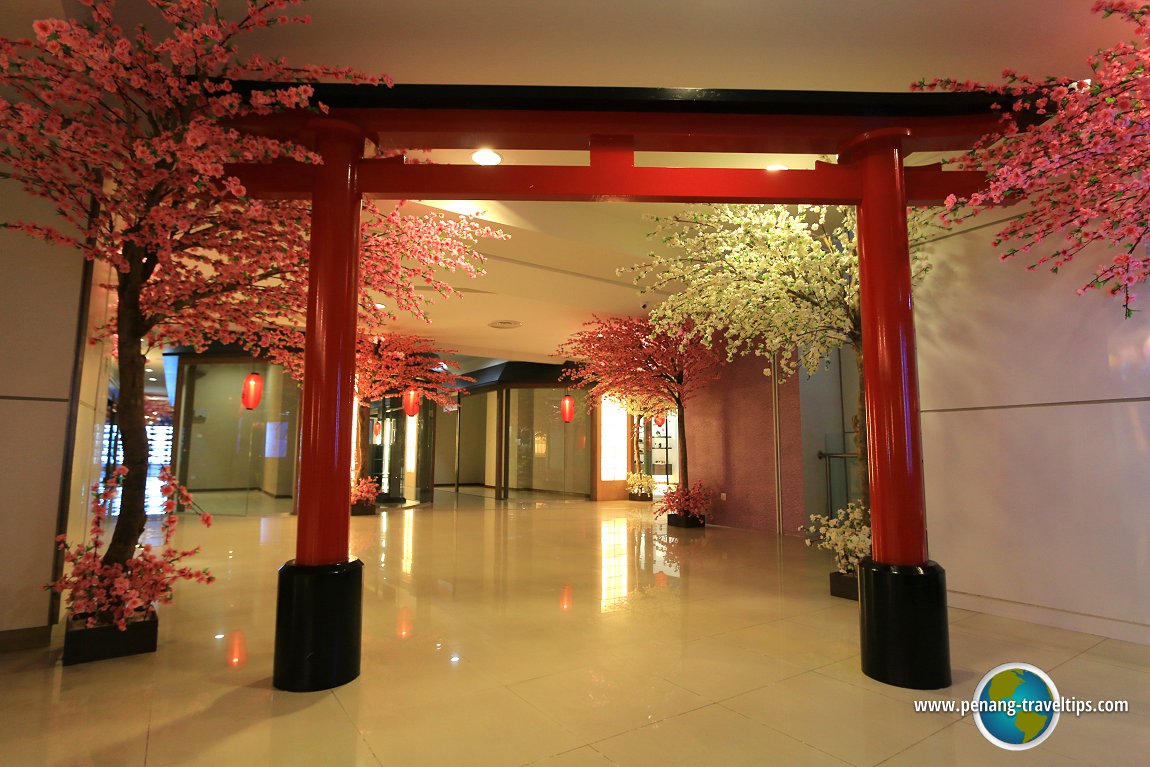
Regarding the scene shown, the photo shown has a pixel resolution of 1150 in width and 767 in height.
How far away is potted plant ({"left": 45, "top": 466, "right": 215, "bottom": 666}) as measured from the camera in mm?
2758

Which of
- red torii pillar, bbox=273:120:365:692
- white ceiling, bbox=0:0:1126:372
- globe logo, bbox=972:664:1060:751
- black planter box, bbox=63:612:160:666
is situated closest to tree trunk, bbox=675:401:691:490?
white ceiling, bbox=0:0:1126:372

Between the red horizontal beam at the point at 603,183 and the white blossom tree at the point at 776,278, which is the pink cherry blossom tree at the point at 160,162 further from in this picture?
the white blossom tree at the point at 776,278

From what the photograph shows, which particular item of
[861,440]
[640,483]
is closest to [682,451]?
[640,483]

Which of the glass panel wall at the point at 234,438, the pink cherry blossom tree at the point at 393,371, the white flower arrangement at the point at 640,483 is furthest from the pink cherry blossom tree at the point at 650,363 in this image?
the glass panel wall at the point at 234,438

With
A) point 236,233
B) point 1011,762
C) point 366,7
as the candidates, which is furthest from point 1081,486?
point 236,233

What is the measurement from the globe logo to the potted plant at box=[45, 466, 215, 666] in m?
3.38

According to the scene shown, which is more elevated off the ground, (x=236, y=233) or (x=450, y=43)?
(x=450, y=43)

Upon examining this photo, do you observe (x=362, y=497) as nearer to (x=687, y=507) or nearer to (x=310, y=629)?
(x=687, y=507)

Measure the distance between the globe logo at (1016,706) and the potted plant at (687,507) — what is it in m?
5.01

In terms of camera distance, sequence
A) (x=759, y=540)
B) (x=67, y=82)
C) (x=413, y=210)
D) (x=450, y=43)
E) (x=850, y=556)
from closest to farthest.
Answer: (x=67, y=82) → (x=450, y=43) → (x=850, y=556) → (x=413, y=210) → (x=759, y=540)

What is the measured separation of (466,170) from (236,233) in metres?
1.27

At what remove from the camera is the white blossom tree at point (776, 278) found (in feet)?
13.1

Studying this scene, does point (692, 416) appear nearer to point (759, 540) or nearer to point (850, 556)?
point (759, 540)

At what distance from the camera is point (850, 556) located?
4090 mm
